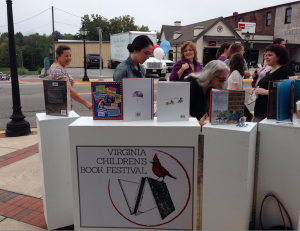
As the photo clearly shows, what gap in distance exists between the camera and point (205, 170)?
84.5 inches

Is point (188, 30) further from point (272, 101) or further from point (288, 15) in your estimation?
point (272, 101)

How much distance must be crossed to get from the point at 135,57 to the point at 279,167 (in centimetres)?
174

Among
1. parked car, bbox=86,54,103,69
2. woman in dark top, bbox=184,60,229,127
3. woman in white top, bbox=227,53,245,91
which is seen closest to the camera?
woman in dark top, bbox=184,60,229,127

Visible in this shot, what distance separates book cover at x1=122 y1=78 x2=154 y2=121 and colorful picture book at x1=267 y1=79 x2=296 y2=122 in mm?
987

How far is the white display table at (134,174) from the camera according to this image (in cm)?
217

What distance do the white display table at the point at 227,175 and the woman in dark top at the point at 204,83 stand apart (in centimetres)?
50

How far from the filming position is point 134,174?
2.23 m

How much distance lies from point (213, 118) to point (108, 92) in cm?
86

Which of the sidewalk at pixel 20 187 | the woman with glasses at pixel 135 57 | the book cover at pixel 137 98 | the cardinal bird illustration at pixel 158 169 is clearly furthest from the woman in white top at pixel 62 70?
the cardinal bird illustration at pixel 158 169

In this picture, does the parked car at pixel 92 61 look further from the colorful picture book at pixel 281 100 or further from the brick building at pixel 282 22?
the colorful picture book at pixel 281 100

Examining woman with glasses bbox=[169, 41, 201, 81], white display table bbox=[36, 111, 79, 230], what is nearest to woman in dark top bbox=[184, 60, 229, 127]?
white display table bbox=[36, 111, 79, 230]

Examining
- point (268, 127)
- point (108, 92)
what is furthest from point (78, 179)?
point (268, 127)

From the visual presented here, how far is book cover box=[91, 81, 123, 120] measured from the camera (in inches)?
87.8

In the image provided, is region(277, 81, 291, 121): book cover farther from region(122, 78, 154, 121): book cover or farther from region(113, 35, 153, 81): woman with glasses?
region(113, 35, 153, 81): woman with glasses
